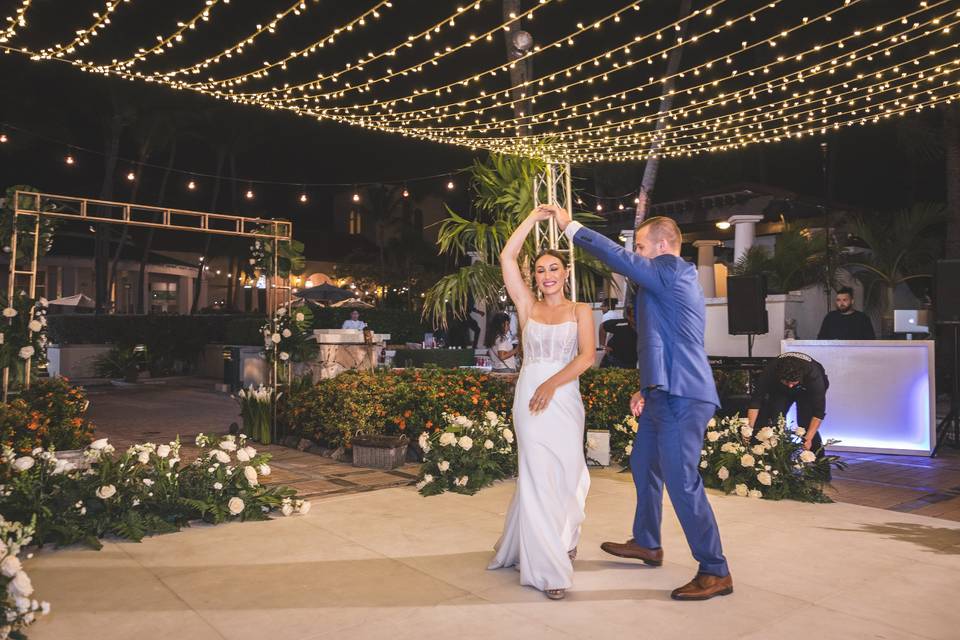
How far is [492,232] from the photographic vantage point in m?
9.59

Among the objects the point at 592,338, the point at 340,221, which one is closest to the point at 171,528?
the point at 592,338

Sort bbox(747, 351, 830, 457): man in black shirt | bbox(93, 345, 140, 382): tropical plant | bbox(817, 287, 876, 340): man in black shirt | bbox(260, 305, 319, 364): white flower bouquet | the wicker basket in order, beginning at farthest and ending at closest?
bbox(93, 345, 140, 382): tropical plant
bbox(817, 287, 876, 340): man in black shirt
bbox(260, 305, 319, 364): white flower bouquet
the wicker basket
bbox(747, 351, 830, 457): man in black shirt

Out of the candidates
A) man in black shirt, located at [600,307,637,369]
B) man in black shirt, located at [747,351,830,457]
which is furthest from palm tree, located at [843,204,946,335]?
man in black shirt, located at [747,351,830,457]

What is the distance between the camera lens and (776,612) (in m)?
3.50

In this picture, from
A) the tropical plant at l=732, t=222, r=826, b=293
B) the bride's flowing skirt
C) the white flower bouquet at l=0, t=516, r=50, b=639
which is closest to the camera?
the white flower bouquet at l=0, t=516, r=50, b=639

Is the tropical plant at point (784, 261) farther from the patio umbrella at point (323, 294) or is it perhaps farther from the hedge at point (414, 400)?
the patio umbrella at point (323, 294)

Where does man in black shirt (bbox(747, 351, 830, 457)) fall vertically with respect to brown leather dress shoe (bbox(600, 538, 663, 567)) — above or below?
above

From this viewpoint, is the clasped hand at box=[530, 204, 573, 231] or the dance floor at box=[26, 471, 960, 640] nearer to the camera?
the dance floor at box=[26, 471, 960, 640]

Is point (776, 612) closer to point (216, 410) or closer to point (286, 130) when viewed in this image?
point (216, 410)

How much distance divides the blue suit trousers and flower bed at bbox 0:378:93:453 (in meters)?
4.36

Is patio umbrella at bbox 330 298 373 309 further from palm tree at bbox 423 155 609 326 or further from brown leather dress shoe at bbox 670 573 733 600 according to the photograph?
brown leather dress shoe at bbox 670 573 733 600

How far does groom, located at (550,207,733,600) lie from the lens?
3699 mm

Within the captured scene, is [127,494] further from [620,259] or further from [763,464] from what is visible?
[763,464]

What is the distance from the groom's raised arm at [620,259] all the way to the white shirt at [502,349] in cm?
615
